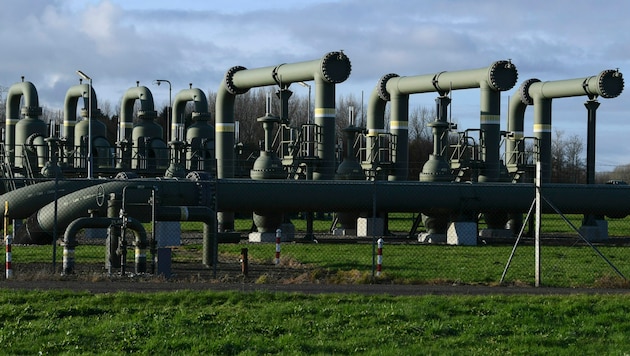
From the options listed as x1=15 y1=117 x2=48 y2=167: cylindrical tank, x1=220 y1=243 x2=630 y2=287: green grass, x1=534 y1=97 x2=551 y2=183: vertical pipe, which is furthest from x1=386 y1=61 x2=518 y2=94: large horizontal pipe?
x1=15 y1=117 x2=48 y2=167: cylindrical tank

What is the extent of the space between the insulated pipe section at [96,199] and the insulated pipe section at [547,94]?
59.8ft

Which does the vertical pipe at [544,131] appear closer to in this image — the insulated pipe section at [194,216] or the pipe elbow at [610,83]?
the pipe elbow at [610,83]

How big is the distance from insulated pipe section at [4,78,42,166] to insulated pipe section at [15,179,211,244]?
22676mm

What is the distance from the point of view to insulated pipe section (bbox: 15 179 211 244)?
1151 inches

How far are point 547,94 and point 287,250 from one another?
1772 cm

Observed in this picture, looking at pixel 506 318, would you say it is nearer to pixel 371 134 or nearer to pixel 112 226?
pixel 112 226

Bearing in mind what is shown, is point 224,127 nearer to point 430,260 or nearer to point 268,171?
point 268,171

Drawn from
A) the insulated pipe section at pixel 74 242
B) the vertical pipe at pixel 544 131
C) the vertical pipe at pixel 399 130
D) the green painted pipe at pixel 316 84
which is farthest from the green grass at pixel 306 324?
the vertical pipe at pixel 544 131

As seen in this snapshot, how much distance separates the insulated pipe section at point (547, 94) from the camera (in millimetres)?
41750

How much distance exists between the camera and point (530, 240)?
39.7m

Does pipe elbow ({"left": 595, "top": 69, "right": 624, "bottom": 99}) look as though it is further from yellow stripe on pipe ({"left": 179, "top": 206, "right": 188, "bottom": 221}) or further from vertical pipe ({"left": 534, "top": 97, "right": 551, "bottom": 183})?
yellow stripe on pipe ({"left": 179, "top": 206, "right": 188, "bottom": 221})

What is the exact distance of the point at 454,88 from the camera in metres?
42.2

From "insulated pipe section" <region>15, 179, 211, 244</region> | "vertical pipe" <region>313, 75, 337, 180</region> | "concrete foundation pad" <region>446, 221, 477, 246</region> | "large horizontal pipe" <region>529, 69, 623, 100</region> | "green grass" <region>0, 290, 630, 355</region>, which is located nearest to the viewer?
"green grass" <region>0, 290, 630, 355</region>

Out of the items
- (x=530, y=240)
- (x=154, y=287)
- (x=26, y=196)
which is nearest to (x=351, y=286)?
(x=154, y=287)
